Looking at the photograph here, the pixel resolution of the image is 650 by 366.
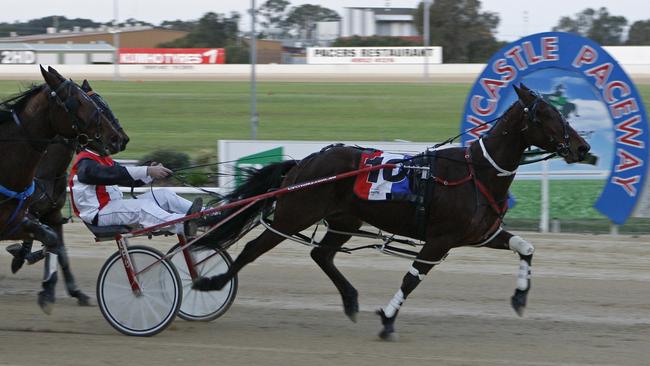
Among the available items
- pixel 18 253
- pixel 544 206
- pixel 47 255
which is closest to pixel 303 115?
pixel 544 206

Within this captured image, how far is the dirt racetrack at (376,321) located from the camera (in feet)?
17.7

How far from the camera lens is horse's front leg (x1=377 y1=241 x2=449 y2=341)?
18.9 ft

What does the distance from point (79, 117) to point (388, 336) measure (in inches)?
93.6

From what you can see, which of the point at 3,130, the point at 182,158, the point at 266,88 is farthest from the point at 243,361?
the point at 266,88

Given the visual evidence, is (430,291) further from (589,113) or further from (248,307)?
(589,113)

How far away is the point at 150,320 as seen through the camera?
5.92 m

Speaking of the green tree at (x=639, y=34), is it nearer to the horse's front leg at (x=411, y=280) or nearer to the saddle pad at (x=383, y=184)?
the saddle pad at (x=383, y=184)

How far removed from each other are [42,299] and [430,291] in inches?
120

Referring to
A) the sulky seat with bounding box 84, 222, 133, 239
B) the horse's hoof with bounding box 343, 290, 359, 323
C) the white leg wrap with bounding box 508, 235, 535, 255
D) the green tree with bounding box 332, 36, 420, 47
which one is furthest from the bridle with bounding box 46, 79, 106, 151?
the green tree with bounding box 332, 36, 420, 47

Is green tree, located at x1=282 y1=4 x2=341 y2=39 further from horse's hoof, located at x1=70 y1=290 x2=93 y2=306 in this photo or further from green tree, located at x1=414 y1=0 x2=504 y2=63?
horse's hoof, located at x1=70 y1=290 x2=93 y2=306

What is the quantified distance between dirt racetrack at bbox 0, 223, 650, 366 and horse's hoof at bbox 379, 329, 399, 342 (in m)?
0.05

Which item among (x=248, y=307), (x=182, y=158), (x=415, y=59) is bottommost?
(x=248, y=307)

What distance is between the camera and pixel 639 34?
71750 mm

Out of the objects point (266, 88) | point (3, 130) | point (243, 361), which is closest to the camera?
point (243, 361)
